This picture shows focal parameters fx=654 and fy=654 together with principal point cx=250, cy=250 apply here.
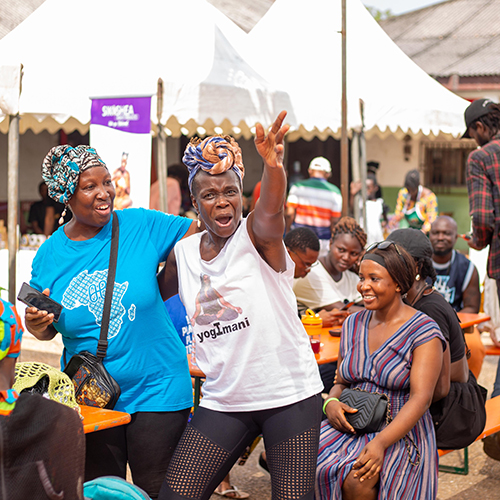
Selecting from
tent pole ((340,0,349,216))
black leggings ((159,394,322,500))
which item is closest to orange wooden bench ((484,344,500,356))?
tent pole ((340,0,349,216))

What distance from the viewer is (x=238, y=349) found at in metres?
2.20

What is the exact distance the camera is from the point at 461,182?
1659cm

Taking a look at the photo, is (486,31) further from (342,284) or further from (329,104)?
(342,284)

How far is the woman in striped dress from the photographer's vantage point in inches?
110

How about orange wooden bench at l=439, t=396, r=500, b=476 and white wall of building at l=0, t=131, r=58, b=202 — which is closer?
orange wooden bench at l=439, t=396, r=500, b=476

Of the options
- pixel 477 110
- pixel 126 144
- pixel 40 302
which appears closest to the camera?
pixel 40 302

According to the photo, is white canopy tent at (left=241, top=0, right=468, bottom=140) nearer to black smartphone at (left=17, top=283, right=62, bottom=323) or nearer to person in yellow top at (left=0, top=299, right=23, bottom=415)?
black smartphone at (left=17, top=283, right=62, bottom=323)

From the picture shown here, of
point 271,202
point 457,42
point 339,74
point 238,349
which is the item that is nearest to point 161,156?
point 339,74

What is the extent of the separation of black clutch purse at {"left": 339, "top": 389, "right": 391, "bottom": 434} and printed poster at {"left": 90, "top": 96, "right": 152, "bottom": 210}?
3.32 m

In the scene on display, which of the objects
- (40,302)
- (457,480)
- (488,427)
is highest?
(40,302)

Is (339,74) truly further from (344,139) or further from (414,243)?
(414,243)

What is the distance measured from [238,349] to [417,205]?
769 centimetres

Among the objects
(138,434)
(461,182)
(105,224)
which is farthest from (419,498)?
(461,182)

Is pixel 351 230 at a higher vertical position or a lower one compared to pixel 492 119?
lower
